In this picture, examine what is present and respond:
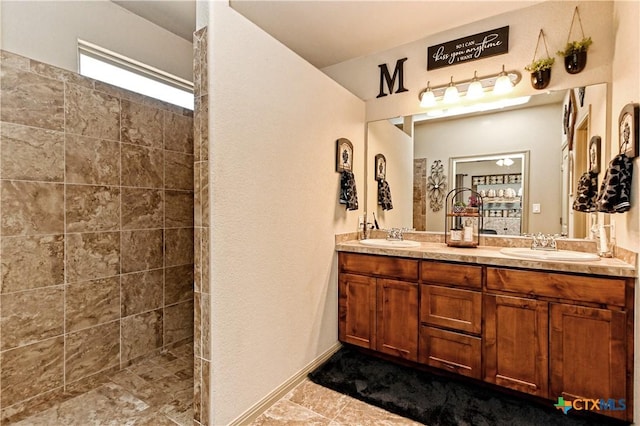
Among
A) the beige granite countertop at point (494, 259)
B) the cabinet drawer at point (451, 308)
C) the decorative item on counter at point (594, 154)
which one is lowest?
the cabinet drawer at point (451, 308)

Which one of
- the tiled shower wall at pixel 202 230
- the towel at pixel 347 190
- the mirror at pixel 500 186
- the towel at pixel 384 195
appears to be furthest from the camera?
the towel at pixel 384 195

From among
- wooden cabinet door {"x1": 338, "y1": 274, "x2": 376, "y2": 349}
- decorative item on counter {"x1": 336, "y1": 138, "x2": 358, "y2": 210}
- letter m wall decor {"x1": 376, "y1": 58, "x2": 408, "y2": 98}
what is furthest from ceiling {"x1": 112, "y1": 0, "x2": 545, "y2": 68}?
wooden cabinet door {"x1": 338, "y1": 274, "x2": 376, "y2": 349}

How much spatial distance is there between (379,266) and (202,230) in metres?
1.40

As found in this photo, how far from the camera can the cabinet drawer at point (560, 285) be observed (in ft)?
5.41

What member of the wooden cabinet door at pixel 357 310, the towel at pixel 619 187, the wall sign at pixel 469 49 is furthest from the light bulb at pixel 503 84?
the wooden cabinet door at pixel 357 310

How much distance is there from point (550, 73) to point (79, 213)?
137 inches

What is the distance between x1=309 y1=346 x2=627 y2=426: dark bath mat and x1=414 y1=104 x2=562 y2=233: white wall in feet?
3.98

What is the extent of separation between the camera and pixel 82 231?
2154mm

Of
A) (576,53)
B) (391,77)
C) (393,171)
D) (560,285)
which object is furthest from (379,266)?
(576,53)

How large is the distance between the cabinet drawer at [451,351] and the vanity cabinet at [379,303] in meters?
0.08

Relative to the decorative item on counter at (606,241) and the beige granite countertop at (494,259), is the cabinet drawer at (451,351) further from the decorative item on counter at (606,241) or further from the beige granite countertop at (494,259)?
the decorative item on counter at (606,241)

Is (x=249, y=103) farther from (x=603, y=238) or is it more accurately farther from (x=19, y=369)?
(x=603, y=238)

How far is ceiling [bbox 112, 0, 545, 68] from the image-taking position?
7.64ft

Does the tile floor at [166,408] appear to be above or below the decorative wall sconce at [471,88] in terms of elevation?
below
